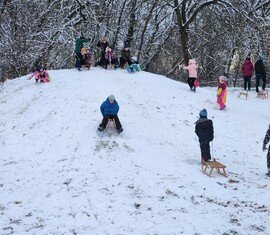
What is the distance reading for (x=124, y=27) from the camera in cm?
2527

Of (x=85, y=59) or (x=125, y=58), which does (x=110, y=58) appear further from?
(x=85, y=59)

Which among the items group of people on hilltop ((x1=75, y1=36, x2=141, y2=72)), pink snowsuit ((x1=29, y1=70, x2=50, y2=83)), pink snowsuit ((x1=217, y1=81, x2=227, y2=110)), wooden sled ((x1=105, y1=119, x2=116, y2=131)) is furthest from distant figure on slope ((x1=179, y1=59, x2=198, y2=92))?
wooden sled ((x1=105, y1=119, x2=116, y2=131))

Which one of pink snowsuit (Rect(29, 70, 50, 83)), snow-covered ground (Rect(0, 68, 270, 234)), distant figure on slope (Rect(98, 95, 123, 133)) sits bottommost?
snow-covered ground (Rect(0, 68, 270, 234))

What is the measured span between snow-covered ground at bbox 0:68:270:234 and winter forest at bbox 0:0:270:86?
521 centimetres

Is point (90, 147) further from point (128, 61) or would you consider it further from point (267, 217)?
point (128, 61)

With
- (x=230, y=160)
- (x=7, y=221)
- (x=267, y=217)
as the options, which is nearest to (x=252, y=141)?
(x=230, y=160)

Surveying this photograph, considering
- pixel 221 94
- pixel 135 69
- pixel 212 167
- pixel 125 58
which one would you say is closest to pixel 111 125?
pixel 212 167

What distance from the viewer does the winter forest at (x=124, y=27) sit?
73.4ft

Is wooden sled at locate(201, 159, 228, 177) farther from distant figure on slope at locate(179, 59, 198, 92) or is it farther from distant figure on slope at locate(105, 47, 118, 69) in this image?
distant figure on slope at locate(105, 47, 118, 69)

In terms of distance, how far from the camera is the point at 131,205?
8.71 m

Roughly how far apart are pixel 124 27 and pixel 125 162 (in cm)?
1557

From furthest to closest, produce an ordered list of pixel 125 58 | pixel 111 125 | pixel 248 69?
1. pixel 248 69
2. pixel 125 58
3. pixel 111 125

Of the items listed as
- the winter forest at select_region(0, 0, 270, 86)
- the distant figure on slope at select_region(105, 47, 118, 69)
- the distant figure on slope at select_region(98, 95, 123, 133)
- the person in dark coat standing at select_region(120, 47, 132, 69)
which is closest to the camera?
the distant figure on slope at select_region(98, 95, 123, 133)

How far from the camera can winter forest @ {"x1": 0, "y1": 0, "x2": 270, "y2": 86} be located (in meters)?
22.4
